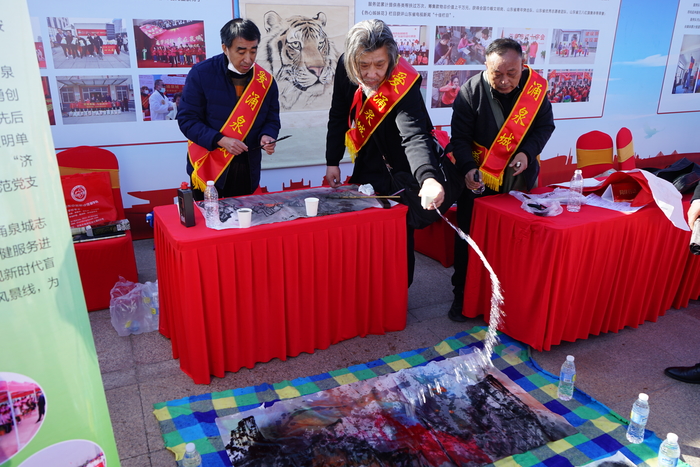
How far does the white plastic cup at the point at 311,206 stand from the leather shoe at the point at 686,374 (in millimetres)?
1933

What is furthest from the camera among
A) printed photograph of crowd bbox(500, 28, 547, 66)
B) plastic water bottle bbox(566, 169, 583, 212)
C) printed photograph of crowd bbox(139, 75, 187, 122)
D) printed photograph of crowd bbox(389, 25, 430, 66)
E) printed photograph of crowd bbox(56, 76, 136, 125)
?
printed photograph of crowd bbox(500, 28, 547, 66)

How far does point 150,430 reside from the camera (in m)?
2.00

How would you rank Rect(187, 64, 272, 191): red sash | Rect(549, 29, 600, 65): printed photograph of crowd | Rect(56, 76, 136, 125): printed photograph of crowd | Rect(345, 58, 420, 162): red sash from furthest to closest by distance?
Rect(549, 29, 600, 65): printed photograph of crowd < Rect(56, 76, 136, 125): printed photograph of crowd < Rect(187, 64, 272, 191): red sash < Rect(345, 58, 420, 162): red sash

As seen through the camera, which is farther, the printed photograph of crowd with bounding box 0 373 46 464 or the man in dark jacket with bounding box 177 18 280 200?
the man in dark jacket with bounding box 177 18 280 200

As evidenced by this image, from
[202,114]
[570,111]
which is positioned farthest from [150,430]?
[570,111]

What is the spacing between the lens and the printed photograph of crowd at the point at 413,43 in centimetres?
429

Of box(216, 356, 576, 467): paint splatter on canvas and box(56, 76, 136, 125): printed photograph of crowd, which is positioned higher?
box(56, 76, 136, 125): printed photograph of crowd

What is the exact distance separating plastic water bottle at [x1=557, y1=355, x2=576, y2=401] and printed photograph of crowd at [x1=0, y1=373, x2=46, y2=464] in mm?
1990

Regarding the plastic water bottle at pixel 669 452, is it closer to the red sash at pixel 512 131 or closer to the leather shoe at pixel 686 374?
the leather shoe at pixel 686 374

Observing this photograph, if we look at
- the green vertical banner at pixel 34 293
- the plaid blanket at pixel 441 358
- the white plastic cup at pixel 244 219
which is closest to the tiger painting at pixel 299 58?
the white plastic cup at pixel 244 219

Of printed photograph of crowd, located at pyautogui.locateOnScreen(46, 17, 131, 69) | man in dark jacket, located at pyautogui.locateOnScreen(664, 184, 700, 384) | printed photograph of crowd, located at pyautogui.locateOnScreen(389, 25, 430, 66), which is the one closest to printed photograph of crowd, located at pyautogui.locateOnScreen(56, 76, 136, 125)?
printed photograph of crowd, located at pyautogui.locateOnScreen(46, 17, 131, 69)

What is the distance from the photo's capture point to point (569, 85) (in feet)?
17.2

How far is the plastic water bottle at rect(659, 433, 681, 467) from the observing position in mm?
1777

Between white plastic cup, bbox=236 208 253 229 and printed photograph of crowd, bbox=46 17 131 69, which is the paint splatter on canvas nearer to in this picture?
white plastic cup, bbox=236 208 253 229
